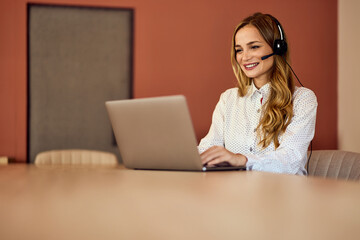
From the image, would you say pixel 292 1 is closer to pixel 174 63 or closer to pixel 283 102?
pixel 174 63

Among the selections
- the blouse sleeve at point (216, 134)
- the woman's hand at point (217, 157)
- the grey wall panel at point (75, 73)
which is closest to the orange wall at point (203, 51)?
the grey wall panel at point (75, 73)

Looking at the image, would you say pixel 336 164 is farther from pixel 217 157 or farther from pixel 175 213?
pixel 175 213

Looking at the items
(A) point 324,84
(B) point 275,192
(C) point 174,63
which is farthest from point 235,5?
(B) point 275,192

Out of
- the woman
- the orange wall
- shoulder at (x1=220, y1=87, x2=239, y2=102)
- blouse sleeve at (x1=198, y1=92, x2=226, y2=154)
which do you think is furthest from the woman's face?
the orange wall

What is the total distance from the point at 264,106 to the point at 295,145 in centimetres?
35

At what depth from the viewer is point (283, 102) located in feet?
6.63

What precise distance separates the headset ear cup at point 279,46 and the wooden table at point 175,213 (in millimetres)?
1604

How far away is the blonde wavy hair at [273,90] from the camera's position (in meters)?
1.98

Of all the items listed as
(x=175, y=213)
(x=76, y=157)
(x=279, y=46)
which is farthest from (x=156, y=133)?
(x=76, y=157)

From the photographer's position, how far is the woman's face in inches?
87.2

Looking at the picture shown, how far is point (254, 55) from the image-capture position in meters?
2.22

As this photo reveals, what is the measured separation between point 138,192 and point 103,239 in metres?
0.20

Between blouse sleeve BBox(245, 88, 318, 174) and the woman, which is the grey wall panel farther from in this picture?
blouse sleeve BBox(245, 88, 318, 174)

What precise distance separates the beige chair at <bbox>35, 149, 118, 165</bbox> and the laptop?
1438 mm
